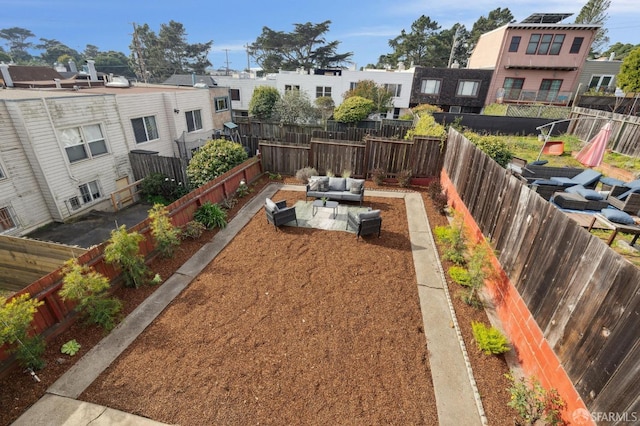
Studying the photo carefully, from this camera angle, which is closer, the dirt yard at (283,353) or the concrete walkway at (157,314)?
the concrete walkway at (157,314)

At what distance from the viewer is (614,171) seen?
12672 millimetres

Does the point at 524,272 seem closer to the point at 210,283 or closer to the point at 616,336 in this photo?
the point at 616,336

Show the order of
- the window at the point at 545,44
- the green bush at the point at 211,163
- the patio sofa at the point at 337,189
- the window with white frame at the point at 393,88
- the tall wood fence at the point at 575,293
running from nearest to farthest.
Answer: the tall wood fence at the point at 575,293, the patio sofa at the point at 337,189, the green bush at the point at 211,163, the window at the point at 545,44, the window with white frame at the point at 393,88

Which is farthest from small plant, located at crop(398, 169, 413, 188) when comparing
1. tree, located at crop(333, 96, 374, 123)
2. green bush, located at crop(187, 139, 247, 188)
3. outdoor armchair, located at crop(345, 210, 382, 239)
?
tree, located at crop(333, 96, 374, 123)

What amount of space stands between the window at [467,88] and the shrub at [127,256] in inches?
1317

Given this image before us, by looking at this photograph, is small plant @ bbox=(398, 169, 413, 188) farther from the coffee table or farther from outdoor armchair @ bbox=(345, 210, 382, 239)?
outdoor armchair @ bbox=(345, 210, 382, 239)

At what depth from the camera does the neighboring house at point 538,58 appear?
26.8m

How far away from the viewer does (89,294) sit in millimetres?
5754

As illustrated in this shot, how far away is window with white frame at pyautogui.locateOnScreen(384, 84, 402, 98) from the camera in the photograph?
1207 inches

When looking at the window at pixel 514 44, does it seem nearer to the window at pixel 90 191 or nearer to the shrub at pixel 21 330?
the window at pixel 90 191

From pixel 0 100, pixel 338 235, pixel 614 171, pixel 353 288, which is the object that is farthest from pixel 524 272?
pixel 0 100

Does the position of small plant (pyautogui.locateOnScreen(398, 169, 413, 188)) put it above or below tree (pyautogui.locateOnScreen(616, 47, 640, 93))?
below

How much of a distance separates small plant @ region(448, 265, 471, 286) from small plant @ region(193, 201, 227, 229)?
741cm

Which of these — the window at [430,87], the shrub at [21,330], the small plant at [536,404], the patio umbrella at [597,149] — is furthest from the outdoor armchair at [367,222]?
the window at [430,87]
